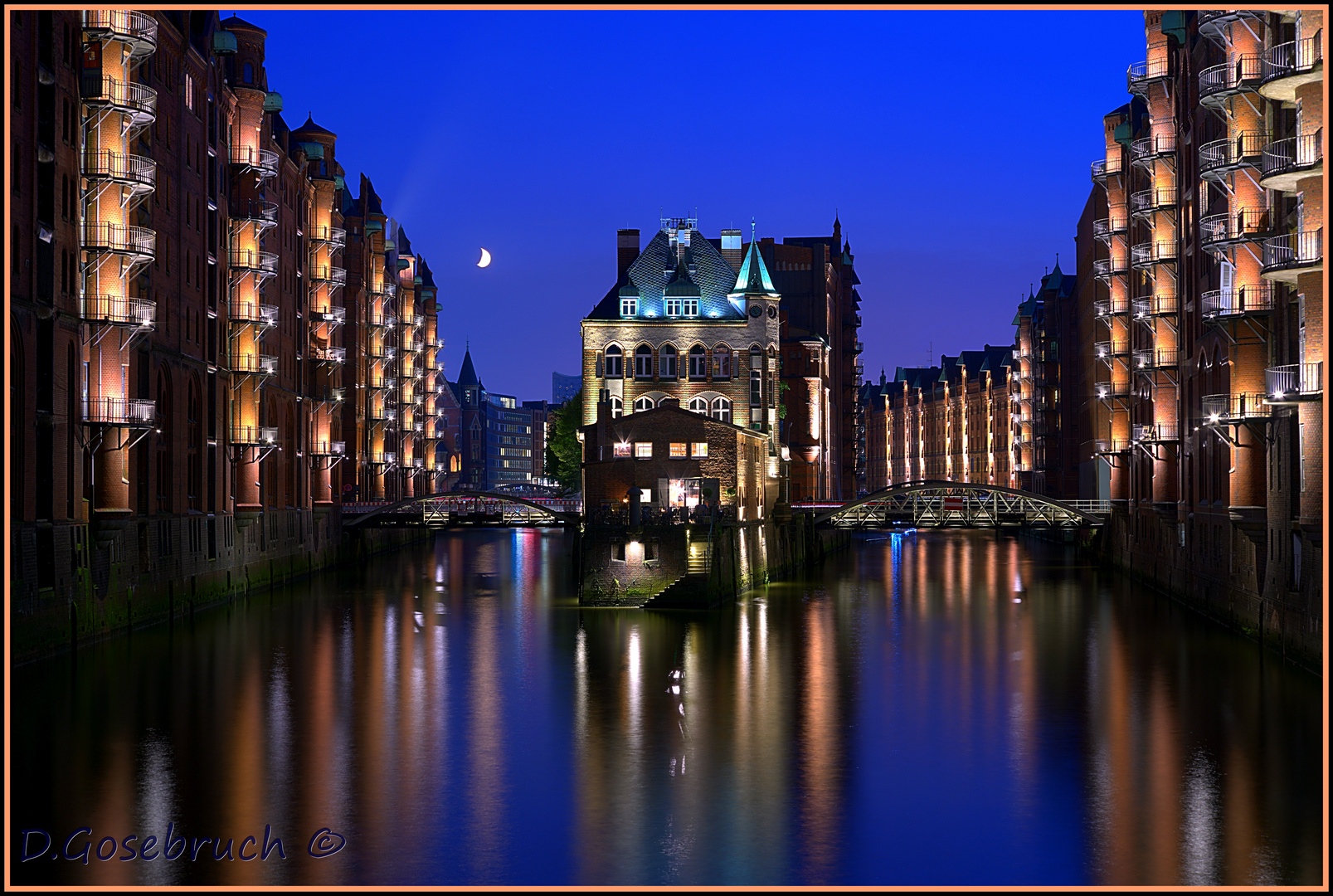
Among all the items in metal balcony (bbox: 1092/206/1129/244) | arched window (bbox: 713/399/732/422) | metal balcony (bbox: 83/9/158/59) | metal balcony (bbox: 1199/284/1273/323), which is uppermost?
metal balcony (bbox: 83/9/158/59)

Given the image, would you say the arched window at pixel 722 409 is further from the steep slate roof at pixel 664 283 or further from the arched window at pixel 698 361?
the steep slate roof at pixel 664 283

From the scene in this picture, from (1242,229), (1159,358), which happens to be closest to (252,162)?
(1159,358)

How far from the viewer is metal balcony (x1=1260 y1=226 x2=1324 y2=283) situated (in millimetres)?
37969

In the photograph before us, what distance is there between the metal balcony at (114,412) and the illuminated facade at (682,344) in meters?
38.8

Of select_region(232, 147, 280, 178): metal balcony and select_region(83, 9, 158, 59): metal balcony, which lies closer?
select_region(83, 9, 158, 59): metal balcony

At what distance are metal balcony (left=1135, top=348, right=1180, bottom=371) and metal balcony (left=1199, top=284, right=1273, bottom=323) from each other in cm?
1832

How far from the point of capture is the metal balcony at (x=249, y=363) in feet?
225

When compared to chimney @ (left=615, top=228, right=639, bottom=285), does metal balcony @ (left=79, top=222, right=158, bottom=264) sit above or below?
below

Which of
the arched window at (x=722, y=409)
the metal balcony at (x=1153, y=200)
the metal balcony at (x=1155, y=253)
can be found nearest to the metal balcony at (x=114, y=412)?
the arched window at (x=722, y=409)

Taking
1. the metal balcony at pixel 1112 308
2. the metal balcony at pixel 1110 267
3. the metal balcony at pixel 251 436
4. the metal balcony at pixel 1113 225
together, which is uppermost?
the metal balcony at pixel 1113 225

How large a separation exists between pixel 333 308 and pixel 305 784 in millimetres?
63163

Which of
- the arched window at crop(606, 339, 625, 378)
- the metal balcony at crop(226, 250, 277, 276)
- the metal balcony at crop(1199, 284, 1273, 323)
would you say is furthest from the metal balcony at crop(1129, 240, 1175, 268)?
the metal balcony at crop(226, 250, 277, 276)

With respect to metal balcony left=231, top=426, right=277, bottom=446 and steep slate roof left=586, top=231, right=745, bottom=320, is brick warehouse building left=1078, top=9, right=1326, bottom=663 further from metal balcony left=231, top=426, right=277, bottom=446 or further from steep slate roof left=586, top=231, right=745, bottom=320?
metal balcony left=231, top=426, right=277, bottom=446

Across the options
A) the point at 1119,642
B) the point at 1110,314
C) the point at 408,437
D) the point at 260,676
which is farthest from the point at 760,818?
the point at 408,437
